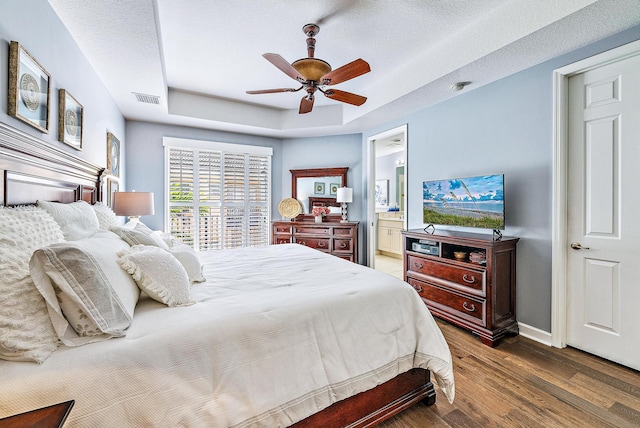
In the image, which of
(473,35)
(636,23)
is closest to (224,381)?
(473,35)

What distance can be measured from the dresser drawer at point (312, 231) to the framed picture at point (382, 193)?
10.9ft

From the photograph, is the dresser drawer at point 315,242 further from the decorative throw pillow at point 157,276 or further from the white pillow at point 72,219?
the decorative throw pillow at point 157,276

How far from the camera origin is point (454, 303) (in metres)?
2.78

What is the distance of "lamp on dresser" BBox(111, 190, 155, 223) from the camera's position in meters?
3.05

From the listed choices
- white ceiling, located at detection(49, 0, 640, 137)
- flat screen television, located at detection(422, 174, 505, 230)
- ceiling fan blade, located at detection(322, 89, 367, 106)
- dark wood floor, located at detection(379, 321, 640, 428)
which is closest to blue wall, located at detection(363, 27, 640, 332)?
white ceiling, located at detection(49, 0, 640, 137)

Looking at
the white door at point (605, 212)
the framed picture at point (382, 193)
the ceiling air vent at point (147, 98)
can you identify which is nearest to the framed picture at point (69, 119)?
the ceiling air vent at point (147, 98)

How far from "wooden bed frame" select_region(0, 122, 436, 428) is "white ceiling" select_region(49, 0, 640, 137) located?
1.06 metres

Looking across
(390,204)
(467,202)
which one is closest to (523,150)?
(467,202)

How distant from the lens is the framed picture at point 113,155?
3131mm

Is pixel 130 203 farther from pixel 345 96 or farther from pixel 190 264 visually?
pixel 345 96

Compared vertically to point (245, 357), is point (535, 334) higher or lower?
lower

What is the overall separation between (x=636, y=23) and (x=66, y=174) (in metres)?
4.20

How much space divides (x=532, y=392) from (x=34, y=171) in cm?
339

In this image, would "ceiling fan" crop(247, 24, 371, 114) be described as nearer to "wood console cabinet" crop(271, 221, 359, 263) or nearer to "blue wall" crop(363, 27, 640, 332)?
"blue wall" crop(363, 27, 640, 332)
